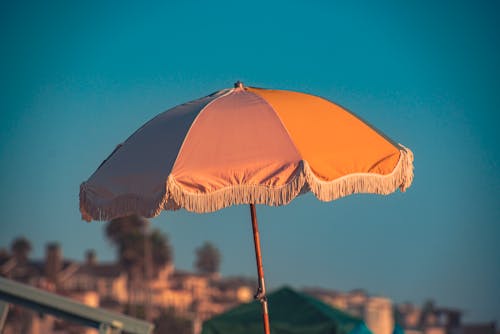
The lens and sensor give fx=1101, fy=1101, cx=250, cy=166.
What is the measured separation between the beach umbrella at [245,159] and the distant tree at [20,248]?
12103 cm

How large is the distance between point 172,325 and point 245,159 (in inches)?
3580

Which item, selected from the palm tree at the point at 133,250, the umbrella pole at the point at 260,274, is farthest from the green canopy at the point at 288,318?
the palm tree at the point at 133,250

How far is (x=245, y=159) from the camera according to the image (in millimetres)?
6828

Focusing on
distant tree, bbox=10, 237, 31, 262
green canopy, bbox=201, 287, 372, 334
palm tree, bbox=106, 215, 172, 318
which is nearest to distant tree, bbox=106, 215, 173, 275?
palm tree, bbox=106, 215, 172, 318

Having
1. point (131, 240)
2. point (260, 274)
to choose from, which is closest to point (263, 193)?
point (260, 274)

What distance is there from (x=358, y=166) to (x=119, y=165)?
5.36ft

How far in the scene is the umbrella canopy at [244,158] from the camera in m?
6.75

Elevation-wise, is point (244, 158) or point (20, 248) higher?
point (20, 248)

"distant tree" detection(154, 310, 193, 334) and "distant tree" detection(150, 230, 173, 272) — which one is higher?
"distant tree" detection(150, 230, 173, 272)

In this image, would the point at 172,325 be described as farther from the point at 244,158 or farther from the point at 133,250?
the point at 244,158

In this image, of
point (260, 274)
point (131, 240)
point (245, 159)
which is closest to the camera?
point (245, 159)

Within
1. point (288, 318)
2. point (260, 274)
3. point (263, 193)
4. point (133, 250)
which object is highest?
point (133, 250)

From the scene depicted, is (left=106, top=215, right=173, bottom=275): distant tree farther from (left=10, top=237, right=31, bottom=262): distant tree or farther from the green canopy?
the green canopy

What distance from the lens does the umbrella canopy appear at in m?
6.75
